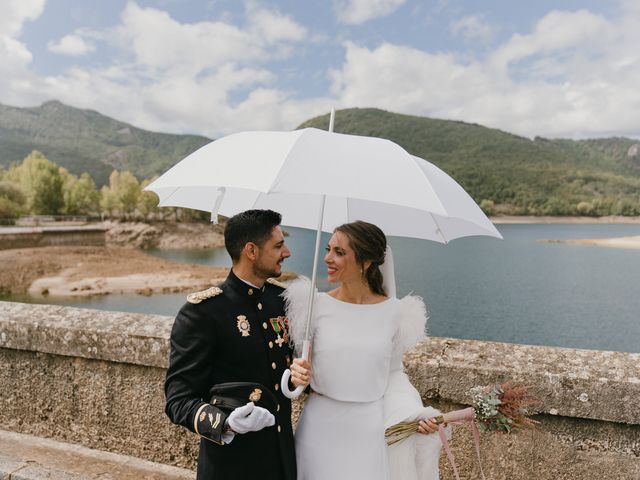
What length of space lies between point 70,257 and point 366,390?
175 ft

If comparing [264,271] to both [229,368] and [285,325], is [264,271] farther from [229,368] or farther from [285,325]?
[229,368]

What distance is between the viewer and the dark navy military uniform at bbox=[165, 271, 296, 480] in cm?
189

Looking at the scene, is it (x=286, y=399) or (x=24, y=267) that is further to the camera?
(x=24, y=267)

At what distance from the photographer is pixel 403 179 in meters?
2.01

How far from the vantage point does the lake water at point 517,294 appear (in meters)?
28.7

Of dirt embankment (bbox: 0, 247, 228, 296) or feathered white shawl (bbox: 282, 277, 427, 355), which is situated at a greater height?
feathered white shawl (bbox: 282, 277, 427, 355)

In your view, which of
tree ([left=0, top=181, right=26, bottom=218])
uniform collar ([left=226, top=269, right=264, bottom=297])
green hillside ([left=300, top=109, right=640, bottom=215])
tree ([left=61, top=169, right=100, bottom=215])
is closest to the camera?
uniform collar ([left=226, top=269, right=264, bottom=297])

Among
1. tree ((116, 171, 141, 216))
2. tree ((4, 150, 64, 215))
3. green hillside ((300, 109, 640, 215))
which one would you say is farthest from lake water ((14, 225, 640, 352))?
green hillside ((300, 109, 640, 215))

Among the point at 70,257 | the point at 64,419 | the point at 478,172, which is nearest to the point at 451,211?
the point at 64,419

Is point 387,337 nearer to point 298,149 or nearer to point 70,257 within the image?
point 298,149

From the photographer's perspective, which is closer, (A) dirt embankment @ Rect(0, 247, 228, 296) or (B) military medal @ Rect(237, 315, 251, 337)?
(B) military medal @ Rect(237, 315, 251, 337)

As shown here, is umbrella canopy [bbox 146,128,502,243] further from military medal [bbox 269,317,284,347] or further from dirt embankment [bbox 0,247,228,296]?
dirt embankment [bbox 0,247,228,296]

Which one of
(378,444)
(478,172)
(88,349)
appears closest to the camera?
(378,444)

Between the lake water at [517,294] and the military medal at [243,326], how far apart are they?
81.5ft
